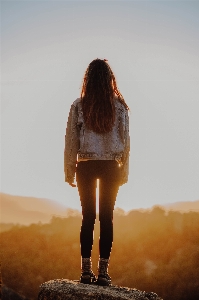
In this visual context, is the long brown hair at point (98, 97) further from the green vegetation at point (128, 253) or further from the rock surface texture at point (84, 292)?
the green vegetation at point (128, 253)

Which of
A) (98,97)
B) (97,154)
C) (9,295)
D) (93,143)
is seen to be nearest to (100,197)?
(97,154)

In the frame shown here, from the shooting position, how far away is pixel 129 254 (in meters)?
62.6

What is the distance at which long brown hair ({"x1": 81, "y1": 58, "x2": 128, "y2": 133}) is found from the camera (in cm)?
339

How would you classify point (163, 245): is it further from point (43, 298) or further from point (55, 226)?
point (43, 298)

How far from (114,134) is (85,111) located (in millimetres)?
385

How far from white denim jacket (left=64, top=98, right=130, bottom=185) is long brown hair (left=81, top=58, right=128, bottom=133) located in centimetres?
7

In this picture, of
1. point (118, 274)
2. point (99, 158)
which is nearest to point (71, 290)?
point (99, 158)

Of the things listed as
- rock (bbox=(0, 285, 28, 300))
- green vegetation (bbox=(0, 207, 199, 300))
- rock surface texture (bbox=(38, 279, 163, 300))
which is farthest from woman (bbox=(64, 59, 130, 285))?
rock (bbox=(0, 285, 28, 300))

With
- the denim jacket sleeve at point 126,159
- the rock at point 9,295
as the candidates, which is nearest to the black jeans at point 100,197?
the denim jacket sleeve at point 126,159

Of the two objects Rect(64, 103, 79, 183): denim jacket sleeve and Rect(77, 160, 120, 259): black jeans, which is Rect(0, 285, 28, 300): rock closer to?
Rect(77, 160, 120, 259): black jeans

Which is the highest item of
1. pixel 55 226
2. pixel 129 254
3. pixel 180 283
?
pixel 55 226

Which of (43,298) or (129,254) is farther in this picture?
(129,254)

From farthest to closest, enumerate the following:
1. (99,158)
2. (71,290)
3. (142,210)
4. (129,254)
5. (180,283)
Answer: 1. (142,210)
2. (129,254)
3. (180,283)
4. (99,158)
5. (71,290)

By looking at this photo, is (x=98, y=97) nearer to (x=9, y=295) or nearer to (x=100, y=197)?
(x=100, y=197)
